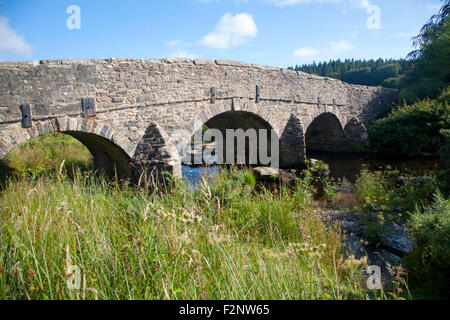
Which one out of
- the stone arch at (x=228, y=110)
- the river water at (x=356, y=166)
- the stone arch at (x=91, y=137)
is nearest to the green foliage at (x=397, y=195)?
the river water at (x=356, y=166)

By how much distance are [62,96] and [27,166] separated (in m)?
5.56

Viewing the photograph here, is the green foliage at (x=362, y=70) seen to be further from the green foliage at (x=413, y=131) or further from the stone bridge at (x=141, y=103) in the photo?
the stone bridge at (x=141, y=103)

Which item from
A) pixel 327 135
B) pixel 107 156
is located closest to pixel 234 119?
pixel 107 156

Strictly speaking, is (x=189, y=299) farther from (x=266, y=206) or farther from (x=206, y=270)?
(x=266, y=206)

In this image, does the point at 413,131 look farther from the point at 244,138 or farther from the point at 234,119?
the point at 234,119

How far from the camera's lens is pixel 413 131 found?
14.5m

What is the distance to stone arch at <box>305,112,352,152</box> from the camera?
17234mm

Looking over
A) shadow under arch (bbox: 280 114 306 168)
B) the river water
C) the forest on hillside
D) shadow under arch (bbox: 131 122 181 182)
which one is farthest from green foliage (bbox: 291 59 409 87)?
shadow under arch (bbox: 131 122 181 182)

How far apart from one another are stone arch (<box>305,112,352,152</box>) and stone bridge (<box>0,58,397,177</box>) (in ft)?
13.4

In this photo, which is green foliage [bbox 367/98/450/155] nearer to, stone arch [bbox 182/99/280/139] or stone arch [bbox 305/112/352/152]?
stone arch [bbox 305/112/352/152]

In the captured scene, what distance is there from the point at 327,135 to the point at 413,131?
468 cm

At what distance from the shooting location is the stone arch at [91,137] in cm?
578
